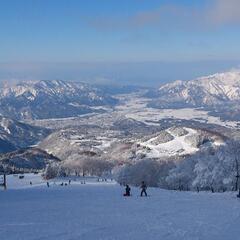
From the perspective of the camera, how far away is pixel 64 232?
23672 millimetres

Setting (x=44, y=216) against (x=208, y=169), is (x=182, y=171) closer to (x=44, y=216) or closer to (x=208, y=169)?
(x=208, y=169)

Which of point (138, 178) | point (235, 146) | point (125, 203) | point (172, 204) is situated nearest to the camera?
point (172, 204)

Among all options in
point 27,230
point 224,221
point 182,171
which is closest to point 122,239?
point 27,230

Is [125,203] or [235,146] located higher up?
[235,146]

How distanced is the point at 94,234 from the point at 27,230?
3407 millimetres

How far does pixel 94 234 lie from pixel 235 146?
68837 millimetres

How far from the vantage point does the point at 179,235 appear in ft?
74.7

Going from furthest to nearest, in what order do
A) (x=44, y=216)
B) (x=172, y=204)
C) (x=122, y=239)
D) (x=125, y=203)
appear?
(x=125, y=203) < (x=172, y=204) < (x=44, y=216) < (x=122, y=239)

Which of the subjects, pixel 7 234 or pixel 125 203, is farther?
pixel 125 203

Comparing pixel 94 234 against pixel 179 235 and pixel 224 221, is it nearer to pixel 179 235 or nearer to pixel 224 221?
pixel 179 235

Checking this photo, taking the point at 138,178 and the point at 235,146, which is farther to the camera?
the point at 138,178

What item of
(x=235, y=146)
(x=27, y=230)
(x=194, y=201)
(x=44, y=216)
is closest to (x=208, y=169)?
(x=235, y=146)

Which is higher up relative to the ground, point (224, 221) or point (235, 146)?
point (235, 146)

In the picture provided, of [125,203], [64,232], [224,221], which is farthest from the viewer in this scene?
[125,203]
